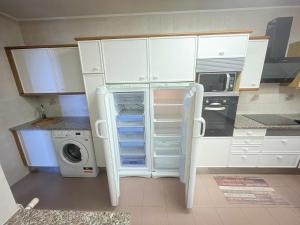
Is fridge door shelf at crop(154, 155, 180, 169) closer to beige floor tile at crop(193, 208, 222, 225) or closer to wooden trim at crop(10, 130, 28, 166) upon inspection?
beige floor tile at crop(193, 208, 222, 225)

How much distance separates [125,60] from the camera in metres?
1.76

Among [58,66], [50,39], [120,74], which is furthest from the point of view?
[50,39]

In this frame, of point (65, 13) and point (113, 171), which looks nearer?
point (113, 171)

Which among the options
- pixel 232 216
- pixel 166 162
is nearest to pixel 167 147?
pixel 166 162

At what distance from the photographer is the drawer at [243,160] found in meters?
2.15

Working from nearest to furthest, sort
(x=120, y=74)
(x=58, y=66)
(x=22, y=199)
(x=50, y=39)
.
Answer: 1. (x=120, y=74)
2. (x=22, y=199)
3. (x=58, y=66)
4. (x=50, y=39)

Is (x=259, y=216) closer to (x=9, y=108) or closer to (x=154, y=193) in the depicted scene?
(x=154, y=193)

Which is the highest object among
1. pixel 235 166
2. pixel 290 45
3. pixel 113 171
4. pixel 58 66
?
pixel 290 45

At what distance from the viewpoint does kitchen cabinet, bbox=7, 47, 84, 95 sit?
2.05 m

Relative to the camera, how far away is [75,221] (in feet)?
2.09

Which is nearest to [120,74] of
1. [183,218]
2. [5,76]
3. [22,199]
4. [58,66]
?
[58,66]

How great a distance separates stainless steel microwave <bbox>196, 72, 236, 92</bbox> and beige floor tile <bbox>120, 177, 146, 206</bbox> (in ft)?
5.57

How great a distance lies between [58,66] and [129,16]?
131 centimetres

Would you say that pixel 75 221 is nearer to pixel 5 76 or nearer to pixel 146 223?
pixel 146 223
